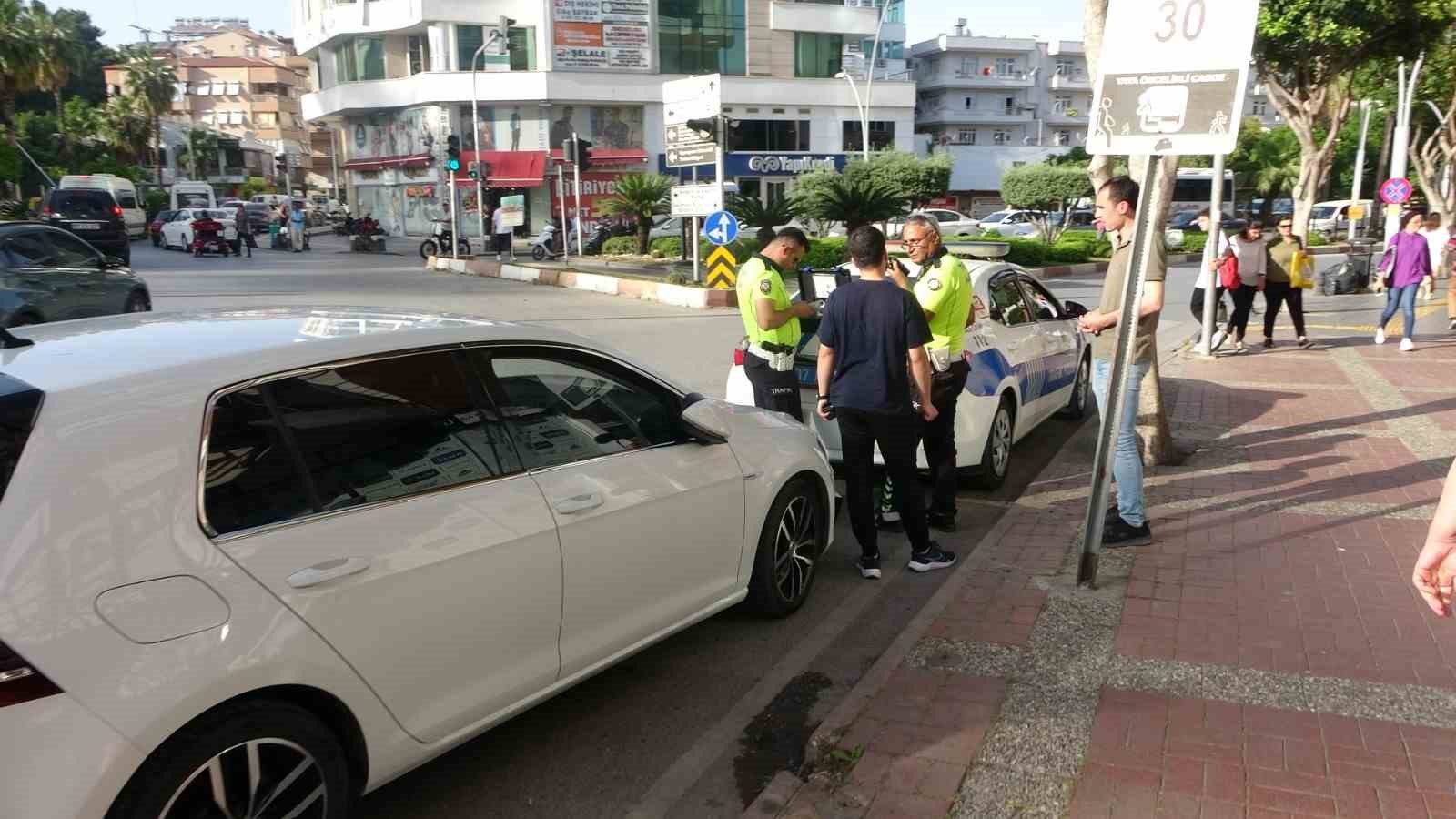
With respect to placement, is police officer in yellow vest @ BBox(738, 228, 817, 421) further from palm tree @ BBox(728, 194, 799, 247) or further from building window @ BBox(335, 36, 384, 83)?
building window @ BBox(335, 36, 384, 83)

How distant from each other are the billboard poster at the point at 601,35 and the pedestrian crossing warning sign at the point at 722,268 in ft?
108

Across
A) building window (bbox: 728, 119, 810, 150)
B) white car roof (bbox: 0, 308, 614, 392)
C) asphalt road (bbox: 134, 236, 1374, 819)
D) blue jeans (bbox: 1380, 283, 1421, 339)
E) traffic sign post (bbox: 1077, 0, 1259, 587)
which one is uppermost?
building window (bbox: 728, 119, 810, 150)

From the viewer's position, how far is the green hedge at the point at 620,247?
32438 mm

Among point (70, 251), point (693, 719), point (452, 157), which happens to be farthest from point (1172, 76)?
point (452, 157)

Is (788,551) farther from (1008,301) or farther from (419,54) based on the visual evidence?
(419,54)

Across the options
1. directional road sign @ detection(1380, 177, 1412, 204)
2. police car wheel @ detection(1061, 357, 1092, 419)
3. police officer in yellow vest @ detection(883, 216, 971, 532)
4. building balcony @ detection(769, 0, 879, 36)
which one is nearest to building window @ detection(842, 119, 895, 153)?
building balcony @ detection(769, 0, 879, 36)

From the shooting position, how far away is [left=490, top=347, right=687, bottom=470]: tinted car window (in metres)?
3.57

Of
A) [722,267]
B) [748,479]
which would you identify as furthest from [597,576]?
[722,267]

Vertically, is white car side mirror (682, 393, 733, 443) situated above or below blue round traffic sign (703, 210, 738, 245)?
below

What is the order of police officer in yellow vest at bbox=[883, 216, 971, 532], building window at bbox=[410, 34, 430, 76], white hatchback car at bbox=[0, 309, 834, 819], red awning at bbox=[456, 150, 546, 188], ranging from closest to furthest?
white hatchback car at bbox=[0, 309, 834, 819]
police officer in yellow vest at bbox=[883, 216, 971, 532]
red awning at bbox=[456, 150, 546, 188]
building window at bbox=[410, 34, 430, 76]

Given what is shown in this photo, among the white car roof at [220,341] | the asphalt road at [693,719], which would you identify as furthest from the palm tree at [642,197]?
the white car roof at [220,341]

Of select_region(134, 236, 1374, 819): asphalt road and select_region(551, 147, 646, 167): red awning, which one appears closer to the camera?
select_region(134, 236, 1374, 819): asphalt road

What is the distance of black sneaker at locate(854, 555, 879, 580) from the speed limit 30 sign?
7.59ft

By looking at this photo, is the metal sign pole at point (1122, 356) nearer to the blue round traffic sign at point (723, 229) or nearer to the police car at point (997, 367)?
the police car at point (997, 367)
